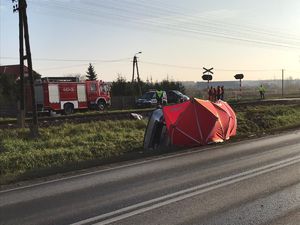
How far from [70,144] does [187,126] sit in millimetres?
4778

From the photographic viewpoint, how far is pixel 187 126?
17094 millimetres

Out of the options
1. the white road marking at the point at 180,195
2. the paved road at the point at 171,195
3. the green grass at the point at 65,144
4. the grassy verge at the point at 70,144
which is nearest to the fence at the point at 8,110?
the grassy verge at the point at 70,144

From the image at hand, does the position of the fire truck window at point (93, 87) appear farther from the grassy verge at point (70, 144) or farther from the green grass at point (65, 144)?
the green grass at point (65, 144)

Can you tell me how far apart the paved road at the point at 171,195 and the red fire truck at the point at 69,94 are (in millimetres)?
25432

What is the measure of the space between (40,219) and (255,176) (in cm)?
467

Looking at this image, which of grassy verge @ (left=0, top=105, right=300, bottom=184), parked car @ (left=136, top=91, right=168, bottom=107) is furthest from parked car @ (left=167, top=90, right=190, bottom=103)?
grassy verge @ (left=0, top=105, right=300, bottom=184)

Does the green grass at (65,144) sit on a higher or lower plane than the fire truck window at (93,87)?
lower

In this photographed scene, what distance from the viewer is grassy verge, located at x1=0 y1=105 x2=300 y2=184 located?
1592 cm

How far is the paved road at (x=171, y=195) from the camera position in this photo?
23.1 ft

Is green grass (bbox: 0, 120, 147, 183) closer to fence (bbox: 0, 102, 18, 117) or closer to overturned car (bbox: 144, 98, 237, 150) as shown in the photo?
overturned car (bbox: 144, 98, 237, 150)

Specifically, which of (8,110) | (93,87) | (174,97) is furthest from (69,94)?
(174,97)

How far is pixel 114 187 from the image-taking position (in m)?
9.44

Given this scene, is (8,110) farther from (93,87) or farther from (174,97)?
(174,97)

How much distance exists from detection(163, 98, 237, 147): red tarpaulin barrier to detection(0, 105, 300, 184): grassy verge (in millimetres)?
1918
